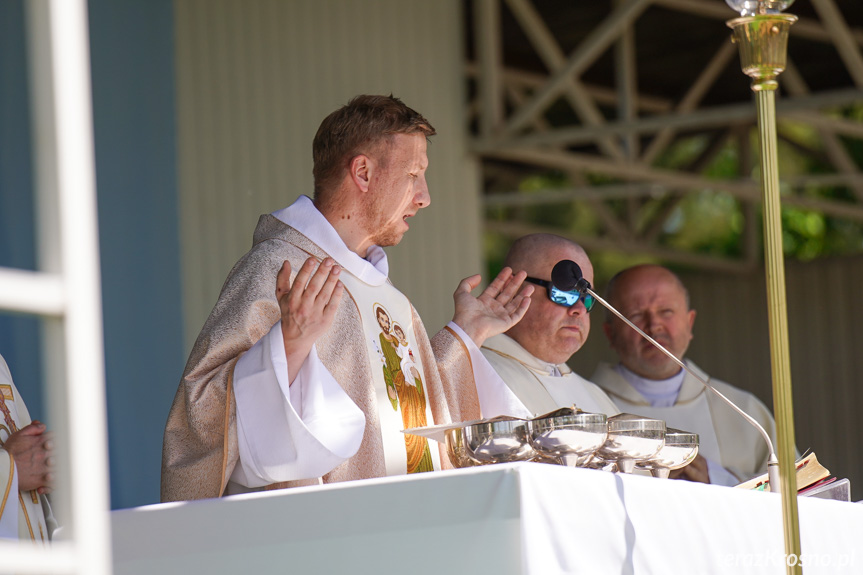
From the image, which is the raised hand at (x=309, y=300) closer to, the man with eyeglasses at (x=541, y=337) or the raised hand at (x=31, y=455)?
the raised hand at (x=31, y=455)

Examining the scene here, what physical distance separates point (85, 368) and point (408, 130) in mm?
2021

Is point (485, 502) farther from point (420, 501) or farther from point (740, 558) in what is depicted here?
point (740, 558)

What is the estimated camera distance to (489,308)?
365 cm

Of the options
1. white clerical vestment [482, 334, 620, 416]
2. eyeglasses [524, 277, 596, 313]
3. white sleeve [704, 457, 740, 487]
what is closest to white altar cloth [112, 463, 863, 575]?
eyeglasses [524, 277, 596, 313]

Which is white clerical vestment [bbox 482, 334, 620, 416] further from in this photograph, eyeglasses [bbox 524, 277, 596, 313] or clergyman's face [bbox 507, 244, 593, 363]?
eyeglasses [bbox 524, 277, 596, 313]

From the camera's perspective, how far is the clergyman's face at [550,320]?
173 inches

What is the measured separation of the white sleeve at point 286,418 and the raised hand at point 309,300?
54 millimetres

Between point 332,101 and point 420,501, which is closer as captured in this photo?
point 420,501

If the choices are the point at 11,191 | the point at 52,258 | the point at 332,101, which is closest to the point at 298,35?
the point at 332,101

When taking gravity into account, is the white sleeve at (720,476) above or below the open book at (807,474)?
below

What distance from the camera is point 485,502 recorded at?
2162 millimetres

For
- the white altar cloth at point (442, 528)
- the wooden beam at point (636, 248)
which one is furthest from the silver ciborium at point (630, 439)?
the wooden beam at point (636, 248)

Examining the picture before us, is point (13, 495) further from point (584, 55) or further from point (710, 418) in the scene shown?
point (584, 55)

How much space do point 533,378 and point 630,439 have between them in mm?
1816
